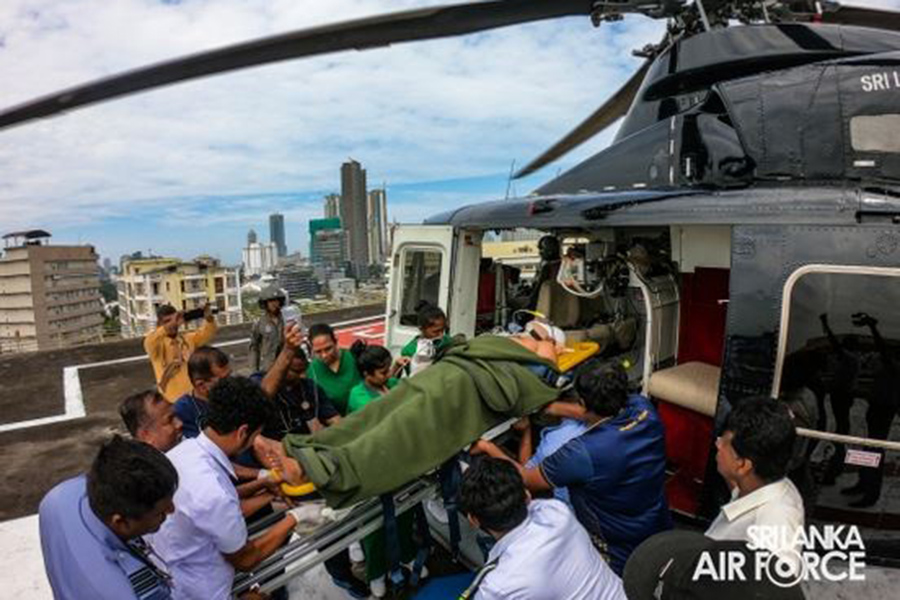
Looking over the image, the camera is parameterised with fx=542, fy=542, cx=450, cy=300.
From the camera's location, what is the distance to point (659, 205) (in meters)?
3.80

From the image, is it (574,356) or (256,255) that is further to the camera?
(256,255)

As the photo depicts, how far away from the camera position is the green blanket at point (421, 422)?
2.48 m

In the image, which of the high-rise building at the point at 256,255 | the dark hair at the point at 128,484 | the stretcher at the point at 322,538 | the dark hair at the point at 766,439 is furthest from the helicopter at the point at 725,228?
the high-rise building at the point at 256,255

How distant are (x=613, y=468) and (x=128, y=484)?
217cm

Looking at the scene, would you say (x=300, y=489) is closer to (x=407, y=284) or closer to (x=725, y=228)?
(x=725, y=228)

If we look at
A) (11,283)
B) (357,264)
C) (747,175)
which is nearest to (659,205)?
(747,175)

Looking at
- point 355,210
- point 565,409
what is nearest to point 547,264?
point 565,409

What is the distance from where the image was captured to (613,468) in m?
2.79

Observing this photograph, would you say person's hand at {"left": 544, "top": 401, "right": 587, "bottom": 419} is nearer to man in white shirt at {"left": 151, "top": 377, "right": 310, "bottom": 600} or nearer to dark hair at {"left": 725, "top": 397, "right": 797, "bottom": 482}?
dark hair at {"left": 725, "top": 397, "right": 797, "bottom": 482}

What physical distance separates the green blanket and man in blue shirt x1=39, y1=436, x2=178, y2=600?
2.17 ft

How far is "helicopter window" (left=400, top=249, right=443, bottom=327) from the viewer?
656 centimetres

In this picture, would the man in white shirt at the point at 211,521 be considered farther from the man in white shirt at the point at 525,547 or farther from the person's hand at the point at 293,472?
the man in white shirt at the point at 525,547

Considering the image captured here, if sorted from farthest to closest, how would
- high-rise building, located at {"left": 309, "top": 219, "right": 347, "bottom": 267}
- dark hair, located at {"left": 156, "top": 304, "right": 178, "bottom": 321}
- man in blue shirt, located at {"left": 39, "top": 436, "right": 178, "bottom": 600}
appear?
high-rise building, located at {"left": 309, "top": 219, "right": 347, "bottom": 267} < dark hair, located at {"left": 156, "top": 304, "right": 178, "bottom": 321} < man in blue shirt, located at {"left": 39, "top": 436, "right": 178, "bottom": 600}

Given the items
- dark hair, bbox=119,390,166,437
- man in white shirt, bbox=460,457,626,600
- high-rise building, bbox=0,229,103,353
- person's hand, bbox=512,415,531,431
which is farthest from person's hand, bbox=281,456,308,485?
high-rise building, bbox=0,229,103,353
